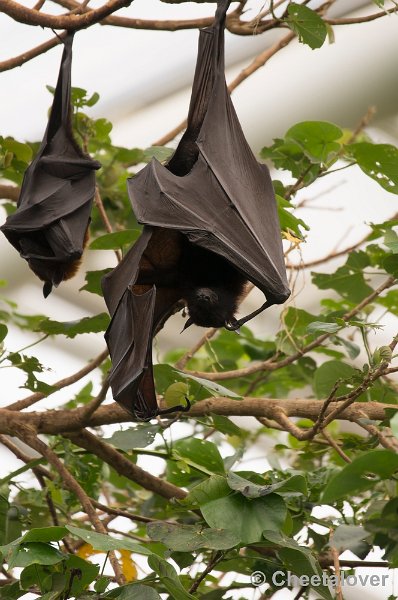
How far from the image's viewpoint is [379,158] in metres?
3.07

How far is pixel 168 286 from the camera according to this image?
131 inches

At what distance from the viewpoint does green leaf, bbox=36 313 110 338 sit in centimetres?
328

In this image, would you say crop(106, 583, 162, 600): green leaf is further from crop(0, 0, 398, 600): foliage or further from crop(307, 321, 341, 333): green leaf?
crop(307, 321, 341, 333): green leaf

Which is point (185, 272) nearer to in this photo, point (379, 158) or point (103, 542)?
point (379, 158)

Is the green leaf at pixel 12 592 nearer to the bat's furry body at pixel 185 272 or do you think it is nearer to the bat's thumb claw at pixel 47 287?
the bat's furry body at pixel 185 272

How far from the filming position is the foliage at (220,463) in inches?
92.5

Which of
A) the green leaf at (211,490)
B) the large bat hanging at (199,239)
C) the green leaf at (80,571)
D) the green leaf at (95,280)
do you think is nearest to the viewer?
the green leaf at (80,571)

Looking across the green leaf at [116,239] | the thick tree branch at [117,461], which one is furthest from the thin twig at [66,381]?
the green leaf at [116,239]

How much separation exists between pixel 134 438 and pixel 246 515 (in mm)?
769

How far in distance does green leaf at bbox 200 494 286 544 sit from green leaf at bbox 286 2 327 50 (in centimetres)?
151

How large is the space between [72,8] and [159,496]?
6.27ft

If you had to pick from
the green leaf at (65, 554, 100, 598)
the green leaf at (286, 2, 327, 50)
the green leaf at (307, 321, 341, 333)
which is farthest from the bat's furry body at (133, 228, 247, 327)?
the green leaf at (65, 554, 100, 598)

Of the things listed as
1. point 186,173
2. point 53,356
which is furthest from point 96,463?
point 53,356

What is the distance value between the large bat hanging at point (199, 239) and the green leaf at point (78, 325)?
0.59ft
